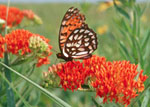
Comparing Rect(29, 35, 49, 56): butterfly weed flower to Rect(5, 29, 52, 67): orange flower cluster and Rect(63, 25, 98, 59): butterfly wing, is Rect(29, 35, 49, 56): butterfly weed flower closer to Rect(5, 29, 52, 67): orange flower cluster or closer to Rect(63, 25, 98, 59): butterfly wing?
Rect(5, 29, 52, 67): orange flower cluster

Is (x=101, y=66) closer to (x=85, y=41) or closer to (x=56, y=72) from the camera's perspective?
(x=56, y=72)

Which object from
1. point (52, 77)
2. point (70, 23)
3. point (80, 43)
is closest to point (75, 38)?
point (80, 43)

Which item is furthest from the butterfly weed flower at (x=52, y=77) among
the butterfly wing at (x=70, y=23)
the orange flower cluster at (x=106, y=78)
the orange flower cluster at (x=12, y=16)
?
the orange flower cluster at (x=12, y=16)

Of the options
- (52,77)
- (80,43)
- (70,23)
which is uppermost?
(70,23)

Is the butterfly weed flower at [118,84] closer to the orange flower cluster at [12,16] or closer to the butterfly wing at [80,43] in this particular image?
the butterfly wing at [80,43]

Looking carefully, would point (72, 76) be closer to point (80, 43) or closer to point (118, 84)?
point (118, 84)

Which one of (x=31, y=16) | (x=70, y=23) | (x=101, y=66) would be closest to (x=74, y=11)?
(x=70, y=23)

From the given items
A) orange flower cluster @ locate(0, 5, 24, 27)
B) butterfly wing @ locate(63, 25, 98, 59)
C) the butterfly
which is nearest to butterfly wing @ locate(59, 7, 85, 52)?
the butterfly
